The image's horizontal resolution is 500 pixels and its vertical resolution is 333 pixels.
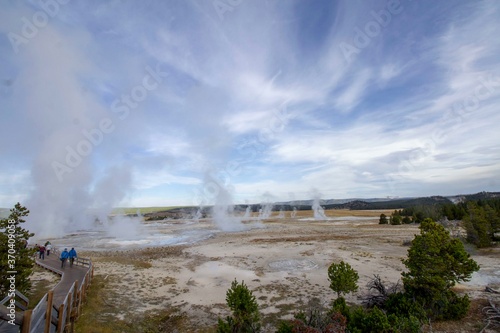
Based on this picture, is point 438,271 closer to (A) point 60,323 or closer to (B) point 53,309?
(A) point 60,323

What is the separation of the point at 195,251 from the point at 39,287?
63.4 ft

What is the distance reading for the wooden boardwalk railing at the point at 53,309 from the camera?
7.77 meters

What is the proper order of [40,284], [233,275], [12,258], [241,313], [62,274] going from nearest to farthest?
1. [241,313]
2. [12,258]
3. [40,284]
4. [62,274]
5. [233,275]

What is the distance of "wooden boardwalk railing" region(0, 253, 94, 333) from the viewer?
25.5ft

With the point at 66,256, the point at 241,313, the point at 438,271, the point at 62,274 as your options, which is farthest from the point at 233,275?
the point at 438,271

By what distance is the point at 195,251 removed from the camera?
36.8 meters

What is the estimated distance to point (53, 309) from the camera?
11773 millimetres

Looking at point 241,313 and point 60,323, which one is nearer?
point 60,323

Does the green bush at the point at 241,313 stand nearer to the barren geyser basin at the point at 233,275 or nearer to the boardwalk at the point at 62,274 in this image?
the barren geyser basin at the point at 233,275

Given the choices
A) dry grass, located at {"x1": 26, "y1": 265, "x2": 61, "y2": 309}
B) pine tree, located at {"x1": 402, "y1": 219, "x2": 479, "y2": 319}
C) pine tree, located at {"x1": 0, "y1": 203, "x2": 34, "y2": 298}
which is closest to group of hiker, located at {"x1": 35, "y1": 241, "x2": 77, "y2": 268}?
dry grass, located at {"x1": 26, "y1": 265, "x2": 61, "y2": 309}

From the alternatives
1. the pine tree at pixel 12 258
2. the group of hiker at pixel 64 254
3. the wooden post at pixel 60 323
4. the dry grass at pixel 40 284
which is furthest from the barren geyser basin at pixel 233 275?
the pine tree at pixel 12 258

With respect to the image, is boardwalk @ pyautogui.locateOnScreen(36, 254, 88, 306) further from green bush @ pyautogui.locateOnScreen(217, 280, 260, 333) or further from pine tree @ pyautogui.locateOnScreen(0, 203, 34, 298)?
green bush @ pyautogui.locateOnScreen(217, 280, 260, 333)

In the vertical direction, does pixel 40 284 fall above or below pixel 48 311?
below

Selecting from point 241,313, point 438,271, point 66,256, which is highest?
point 438,271
